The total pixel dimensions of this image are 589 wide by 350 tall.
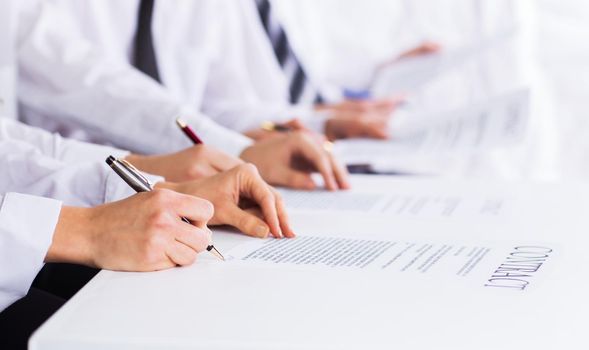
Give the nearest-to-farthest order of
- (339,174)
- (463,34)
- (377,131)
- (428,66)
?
(339,174) < (377,131) < (428,66) < (463,34)

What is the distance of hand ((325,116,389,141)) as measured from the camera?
61.4 inches

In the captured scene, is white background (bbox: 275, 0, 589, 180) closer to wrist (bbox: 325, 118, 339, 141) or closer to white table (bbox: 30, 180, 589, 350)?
wrist (bbox: 325, 118, 339, 141)

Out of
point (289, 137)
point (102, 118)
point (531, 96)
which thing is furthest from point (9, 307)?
point (531, 96)

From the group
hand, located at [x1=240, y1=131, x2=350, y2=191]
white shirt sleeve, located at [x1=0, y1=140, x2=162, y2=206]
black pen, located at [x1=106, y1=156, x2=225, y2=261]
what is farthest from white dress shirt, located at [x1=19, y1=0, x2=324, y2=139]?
black pen, located at [x1=106, y1=156, x2=225, y2=261]

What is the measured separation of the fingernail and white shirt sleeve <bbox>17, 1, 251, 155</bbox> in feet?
1.62

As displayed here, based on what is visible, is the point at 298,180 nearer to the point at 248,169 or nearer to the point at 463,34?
the point at 248,169

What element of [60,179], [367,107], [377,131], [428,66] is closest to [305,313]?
[60,179]

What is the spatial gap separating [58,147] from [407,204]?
0.45 meters

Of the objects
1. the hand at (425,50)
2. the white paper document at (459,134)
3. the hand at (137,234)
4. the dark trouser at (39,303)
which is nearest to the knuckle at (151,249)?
the hand at (137,234)

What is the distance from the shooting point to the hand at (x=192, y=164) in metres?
1.01

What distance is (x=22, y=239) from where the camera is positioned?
2.33 feet

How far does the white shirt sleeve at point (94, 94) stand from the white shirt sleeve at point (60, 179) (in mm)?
380

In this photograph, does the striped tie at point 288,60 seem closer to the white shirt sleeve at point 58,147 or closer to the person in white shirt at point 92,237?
the white shirt sleeve at point 58,147

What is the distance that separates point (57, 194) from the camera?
3.01 ft
